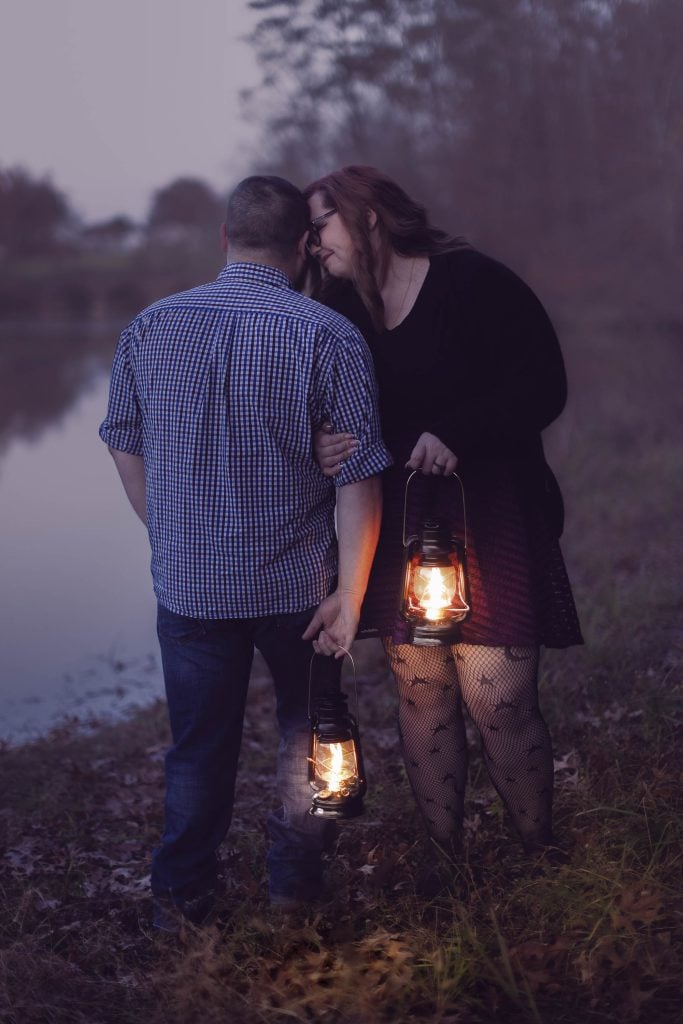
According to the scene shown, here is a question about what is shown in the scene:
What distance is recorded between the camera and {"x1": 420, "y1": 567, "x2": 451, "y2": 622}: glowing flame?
3.42 metres

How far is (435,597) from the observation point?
11.2 ft

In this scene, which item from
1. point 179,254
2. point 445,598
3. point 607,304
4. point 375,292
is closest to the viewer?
point 445,598

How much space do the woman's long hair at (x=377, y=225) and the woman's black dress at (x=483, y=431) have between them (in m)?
0.09

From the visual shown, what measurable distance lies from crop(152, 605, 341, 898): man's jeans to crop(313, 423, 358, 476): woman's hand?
1.48 ft

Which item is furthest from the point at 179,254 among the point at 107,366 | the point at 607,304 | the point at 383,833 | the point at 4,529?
the point at 383,833

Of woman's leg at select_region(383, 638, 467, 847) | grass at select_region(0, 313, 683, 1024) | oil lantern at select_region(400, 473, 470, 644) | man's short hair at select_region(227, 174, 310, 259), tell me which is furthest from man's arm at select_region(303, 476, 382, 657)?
grass at select_region(0, 313, 683, 1024)

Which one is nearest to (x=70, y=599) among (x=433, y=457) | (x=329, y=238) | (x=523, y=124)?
(x=329, y=238)

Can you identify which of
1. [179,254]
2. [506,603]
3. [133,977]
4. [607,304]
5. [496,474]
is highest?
[179,254]

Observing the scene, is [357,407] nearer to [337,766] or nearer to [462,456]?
[462,456]

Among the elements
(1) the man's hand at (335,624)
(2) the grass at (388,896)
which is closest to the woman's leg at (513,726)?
(2) the grass at (388,896)

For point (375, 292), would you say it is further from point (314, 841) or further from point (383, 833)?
point (383, 833)

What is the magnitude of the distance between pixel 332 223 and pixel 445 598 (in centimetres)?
116

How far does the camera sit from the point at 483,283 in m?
3.61

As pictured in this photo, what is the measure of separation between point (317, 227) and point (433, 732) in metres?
1.61
